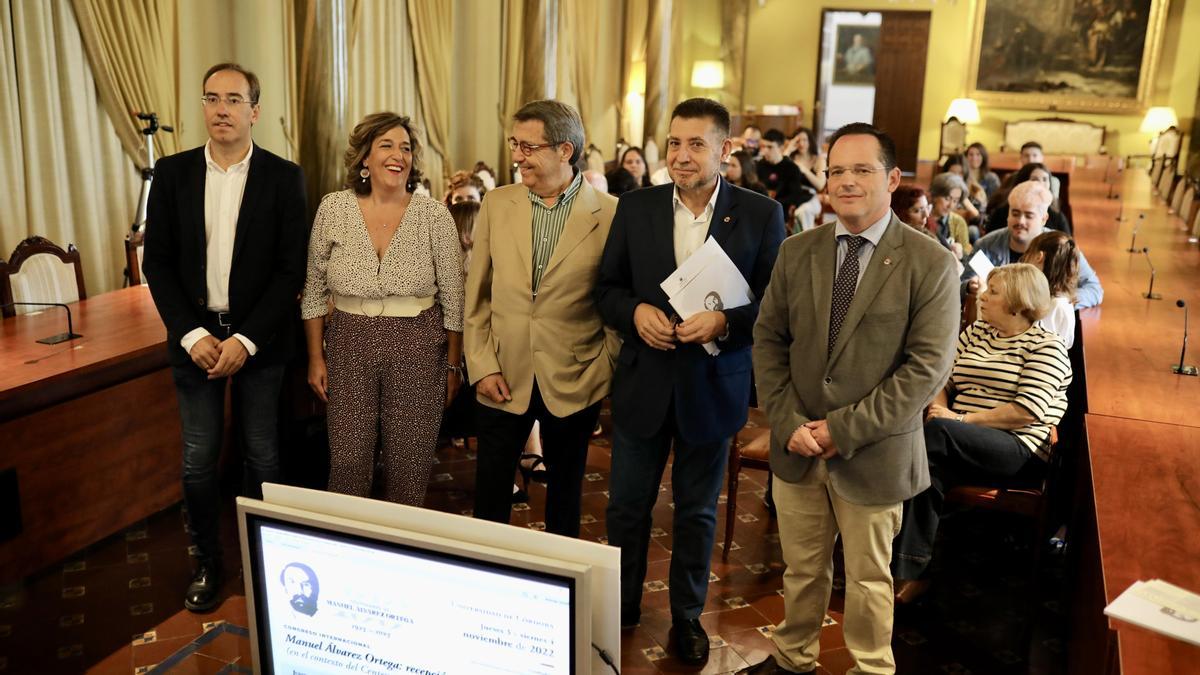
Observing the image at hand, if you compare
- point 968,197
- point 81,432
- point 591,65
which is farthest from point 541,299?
point 591,65

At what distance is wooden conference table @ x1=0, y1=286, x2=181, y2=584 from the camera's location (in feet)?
12.2

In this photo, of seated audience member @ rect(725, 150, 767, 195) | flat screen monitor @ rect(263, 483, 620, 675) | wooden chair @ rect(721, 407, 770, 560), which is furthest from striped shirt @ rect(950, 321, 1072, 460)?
seated audience member @ rect(725, 150, 767, 195)

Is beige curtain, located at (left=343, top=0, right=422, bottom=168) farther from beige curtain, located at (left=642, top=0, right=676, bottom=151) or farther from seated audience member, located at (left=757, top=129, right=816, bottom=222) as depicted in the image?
beige curtain, located at (left=642, top=0, right=676, bottom=151)

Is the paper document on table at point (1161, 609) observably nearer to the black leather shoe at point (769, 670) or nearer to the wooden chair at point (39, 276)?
the black leather shoe at point (769, 670)

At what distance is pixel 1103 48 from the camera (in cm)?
1684

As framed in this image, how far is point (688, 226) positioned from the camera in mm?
3123

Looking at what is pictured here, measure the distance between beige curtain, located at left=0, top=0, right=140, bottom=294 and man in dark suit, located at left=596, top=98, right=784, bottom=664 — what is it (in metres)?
4.44

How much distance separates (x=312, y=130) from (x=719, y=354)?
178 inches

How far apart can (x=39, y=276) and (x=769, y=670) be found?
396cm

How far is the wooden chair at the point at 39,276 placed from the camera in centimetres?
482

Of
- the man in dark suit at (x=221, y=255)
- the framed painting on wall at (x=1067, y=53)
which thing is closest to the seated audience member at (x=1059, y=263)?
the man in dark suit at (x=221, y=255)

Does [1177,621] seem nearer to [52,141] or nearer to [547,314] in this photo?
[547,314]

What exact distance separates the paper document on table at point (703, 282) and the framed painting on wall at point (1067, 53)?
16.2 m

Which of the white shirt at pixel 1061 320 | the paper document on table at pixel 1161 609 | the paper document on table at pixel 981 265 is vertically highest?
the paper document on table at pixel 981 265
